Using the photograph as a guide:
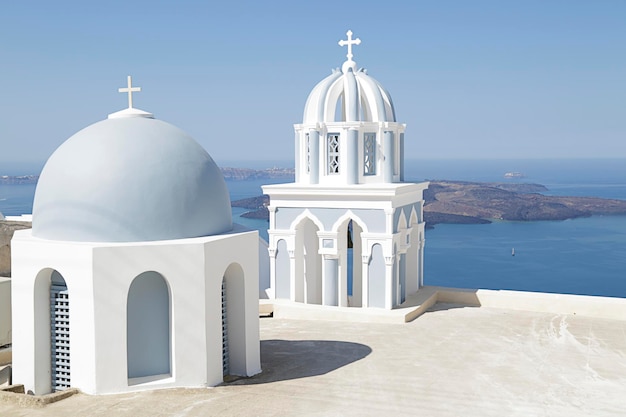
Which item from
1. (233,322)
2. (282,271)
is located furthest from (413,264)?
(233,322)

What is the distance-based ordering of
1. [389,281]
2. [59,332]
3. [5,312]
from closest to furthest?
[59,332] < [5,312] < [389,281]

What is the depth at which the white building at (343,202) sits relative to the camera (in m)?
16.3

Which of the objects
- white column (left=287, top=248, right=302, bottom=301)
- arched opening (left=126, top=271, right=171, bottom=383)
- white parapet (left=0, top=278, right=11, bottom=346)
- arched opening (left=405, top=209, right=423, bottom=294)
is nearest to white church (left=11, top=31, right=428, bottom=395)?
arched opening (left=126, top=271, right=171, bottom=383)

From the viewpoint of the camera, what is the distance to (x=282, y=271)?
683 inches

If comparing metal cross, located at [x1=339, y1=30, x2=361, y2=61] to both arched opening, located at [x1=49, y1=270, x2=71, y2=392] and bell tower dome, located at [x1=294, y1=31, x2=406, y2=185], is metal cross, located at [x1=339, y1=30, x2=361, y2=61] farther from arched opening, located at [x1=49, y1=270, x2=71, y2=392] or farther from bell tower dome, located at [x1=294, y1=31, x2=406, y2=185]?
arched opening, located at [x1=49, y1=270, x2=71, y2=392]

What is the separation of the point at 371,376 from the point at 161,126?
5.21 metres

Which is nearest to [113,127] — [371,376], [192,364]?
[192,364]

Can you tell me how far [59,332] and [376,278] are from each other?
26.7 feet

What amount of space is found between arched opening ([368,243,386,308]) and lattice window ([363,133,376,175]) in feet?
6.63

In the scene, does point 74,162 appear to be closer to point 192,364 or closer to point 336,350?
point 192,364

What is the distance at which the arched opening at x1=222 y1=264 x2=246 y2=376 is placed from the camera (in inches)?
433

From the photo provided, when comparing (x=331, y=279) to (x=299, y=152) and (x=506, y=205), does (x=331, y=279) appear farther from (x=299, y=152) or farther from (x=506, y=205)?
(x=506, y=205)

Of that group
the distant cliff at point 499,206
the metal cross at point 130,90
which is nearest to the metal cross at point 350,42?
the metal cross at point 130,90

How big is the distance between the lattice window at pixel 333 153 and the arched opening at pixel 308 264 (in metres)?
1.38
